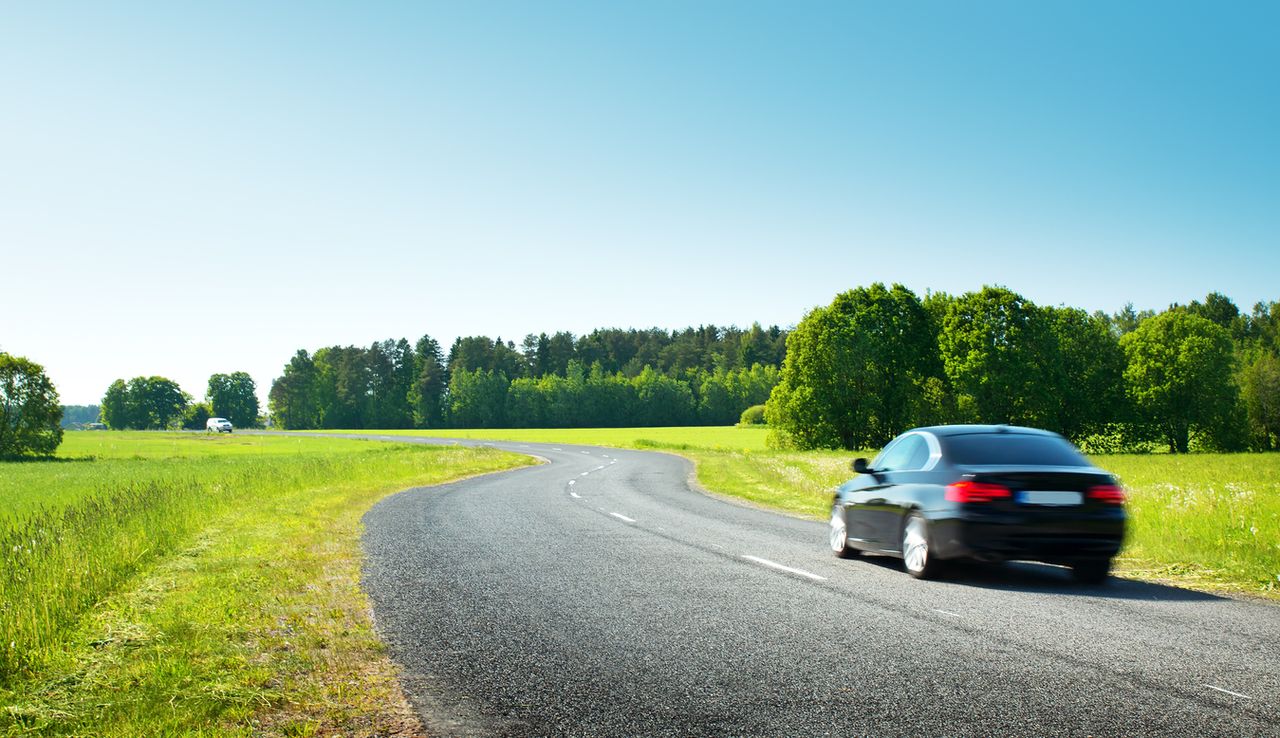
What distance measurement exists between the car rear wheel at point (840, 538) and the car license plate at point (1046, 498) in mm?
2781

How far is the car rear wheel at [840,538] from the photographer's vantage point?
1134 cm

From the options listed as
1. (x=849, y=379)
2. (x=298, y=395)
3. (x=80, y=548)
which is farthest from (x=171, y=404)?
(x=80, y=548)

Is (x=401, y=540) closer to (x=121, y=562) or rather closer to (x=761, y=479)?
(x=121, y=562)

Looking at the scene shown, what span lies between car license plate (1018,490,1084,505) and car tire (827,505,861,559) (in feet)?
9.12

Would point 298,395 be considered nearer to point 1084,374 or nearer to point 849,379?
point 849,379

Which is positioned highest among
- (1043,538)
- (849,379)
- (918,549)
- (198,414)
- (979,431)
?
(849,379)

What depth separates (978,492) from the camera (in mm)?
8938

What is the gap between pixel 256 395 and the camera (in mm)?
183625

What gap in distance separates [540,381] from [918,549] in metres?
134

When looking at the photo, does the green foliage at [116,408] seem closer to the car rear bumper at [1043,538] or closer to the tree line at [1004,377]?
the tree line at [1004,377]

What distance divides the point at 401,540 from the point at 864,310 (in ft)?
161

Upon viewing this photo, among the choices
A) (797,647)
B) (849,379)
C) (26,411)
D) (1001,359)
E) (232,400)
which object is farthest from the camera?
(232,400)

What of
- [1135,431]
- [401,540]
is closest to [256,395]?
[1135,431]

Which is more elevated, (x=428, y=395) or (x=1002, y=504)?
(x=428, y=395)
